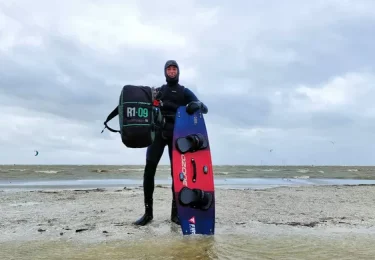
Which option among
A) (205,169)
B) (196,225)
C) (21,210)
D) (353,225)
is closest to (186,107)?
(205,169)

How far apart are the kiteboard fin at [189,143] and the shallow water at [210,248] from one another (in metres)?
1.20

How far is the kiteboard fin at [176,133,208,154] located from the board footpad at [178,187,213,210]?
1.82 ft

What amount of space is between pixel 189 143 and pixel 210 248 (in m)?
1.61

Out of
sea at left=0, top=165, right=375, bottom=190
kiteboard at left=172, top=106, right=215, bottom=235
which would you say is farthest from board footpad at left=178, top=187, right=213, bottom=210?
sea at left=0, top=165, right=375, bottom=190

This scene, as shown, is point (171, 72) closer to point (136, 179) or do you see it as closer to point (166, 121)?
point (166, 121)

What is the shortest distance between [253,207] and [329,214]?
146 cm

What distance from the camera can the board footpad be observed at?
14.9 ft

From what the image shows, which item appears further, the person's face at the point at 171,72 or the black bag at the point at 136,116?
the person's face at the point at 171,72

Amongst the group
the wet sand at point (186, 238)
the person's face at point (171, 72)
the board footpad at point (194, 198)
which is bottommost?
the wet sand at point (186, 238)

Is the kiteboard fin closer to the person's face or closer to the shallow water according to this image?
the person's face

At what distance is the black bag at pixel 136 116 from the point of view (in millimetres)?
4465

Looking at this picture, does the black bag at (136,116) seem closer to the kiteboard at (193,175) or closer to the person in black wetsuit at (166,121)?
the kiteboard at (193,175)

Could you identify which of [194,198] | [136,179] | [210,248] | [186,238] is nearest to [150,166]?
[194,198]

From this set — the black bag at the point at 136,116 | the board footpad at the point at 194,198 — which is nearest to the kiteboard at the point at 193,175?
the board footpad at the point at 194,198
